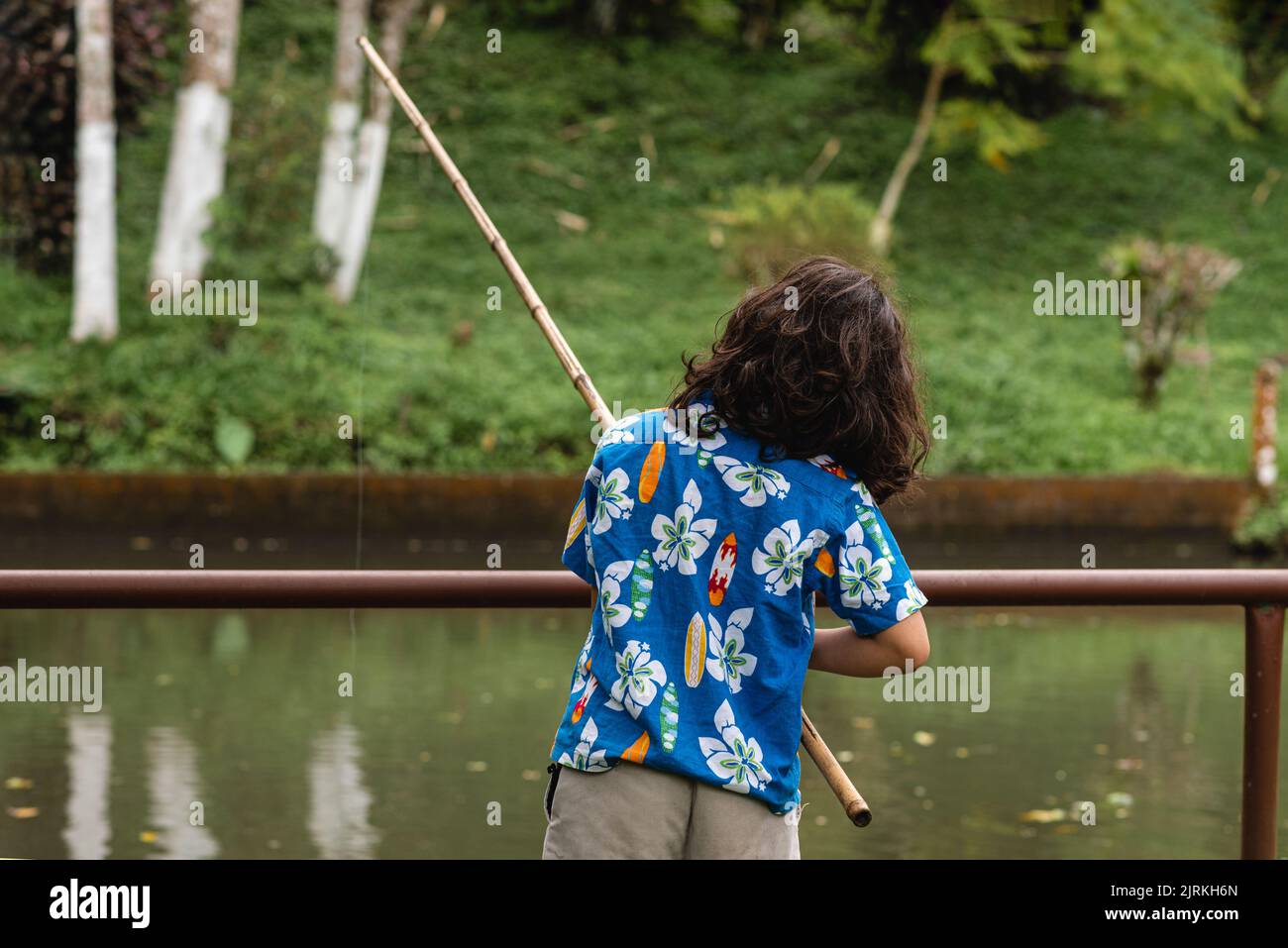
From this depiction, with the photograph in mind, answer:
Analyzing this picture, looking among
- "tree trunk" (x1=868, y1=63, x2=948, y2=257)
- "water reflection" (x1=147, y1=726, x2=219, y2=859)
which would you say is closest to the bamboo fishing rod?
"water reflection" (x1=147, y1=726, x2=219, y2=859)

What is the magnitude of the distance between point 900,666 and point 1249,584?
0.84 meters

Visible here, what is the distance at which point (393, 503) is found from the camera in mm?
11188

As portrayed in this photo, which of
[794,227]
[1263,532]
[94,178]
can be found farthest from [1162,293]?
[94,178]

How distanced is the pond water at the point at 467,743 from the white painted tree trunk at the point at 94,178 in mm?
5249

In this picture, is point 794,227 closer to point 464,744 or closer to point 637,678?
point 464,744

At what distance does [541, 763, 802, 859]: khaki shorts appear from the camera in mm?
1987

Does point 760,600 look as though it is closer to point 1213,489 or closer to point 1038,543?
point 1038,543

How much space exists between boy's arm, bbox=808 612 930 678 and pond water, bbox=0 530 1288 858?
10.1ft

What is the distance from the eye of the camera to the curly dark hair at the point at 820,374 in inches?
79.4

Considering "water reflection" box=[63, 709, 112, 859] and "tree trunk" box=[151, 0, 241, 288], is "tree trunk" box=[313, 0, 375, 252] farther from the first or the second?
"water reflection" box=[63, 709, 112, 859]

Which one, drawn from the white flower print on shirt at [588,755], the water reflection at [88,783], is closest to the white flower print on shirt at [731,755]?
the white flower print on shirt at [588,755]

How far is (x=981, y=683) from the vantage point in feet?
25.4
